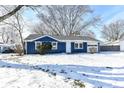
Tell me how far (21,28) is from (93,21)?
140 inches

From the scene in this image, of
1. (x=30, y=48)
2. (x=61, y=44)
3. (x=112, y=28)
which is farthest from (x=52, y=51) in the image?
(x=112, y=28)

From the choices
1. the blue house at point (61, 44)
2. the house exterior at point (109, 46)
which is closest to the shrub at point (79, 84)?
the house exterior at point (109, 46)

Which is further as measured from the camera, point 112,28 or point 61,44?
point 61,44

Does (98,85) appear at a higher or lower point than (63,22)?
lower

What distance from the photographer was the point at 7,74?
21.9ft

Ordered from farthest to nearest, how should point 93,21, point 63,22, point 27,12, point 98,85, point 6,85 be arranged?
point 63,22 → point 93,21 → point 27,12 → point 98,85 → point 6,85

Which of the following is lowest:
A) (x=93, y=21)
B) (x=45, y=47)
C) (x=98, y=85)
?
(x=98, y=85)

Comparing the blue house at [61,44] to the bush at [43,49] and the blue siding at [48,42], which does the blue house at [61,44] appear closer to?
the blue siding at [48,42]

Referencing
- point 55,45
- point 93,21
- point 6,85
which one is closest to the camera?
point 6,85

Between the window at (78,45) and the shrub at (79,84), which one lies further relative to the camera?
the window at (78,45)

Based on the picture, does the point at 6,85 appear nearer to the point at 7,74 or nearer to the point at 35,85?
the point at 35,85

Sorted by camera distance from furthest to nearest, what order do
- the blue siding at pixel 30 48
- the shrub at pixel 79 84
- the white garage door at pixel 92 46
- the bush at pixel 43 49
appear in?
the blue siding at pixel 30 48 → the white garage door at pixel 92 46 → the bush at pixel 43 49 → the shrub at pixel 79 84

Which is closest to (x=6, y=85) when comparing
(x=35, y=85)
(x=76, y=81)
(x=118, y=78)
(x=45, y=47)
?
(x=35, y=85)

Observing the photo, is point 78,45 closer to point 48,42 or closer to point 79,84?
point 48,42
